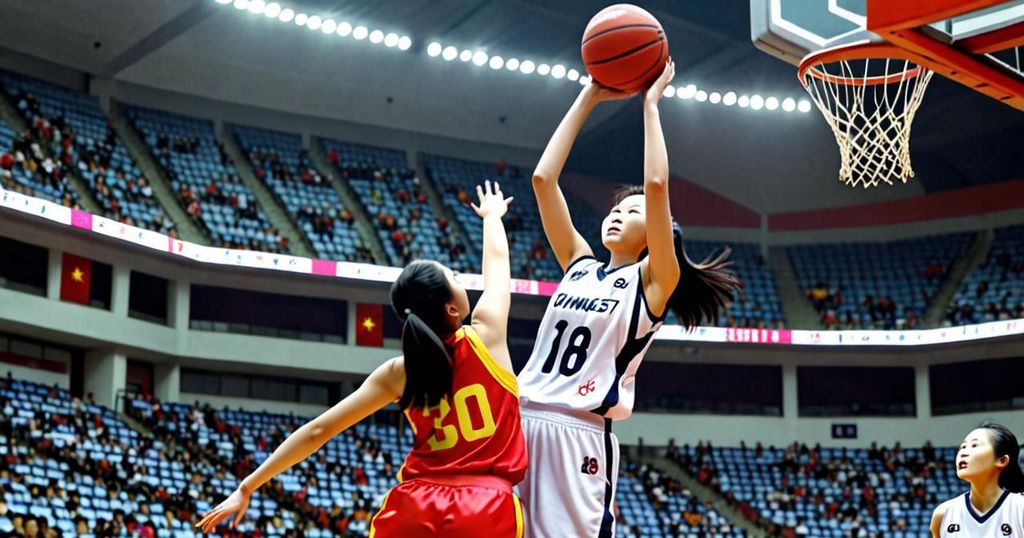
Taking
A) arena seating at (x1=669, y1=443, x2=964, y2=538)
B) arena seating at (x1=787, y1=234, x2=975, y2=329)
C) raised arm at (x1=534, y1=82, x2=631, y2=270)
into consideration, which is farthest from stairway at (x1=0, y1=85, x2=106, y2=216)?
raised arm at (x1=534, y1=82, x2=631, y2=270)

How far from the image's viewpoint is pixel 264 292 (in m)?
24.8

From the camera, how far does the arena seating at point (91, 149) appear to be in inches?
877

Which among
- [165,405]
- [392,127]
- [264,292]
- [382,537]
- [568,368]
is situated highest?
[392,127]

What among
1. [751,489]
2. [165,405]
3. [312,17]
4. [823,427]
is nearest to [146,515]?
[165,405]

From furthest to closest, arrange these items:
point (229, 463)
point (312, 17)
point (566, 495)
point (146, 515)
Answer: point (312, 17) → point (229, 463) → point (146, 515) → point (566, 495)

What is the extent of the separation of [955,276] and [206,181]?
16.0 meters

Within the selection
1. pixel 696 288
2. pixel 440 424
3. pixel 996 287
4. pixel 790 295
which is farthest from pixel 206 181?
pixel 440 424

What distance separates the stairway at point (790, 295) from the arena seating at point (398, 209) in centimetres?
705

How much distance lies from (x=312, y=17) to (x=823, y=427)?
45.1 feet

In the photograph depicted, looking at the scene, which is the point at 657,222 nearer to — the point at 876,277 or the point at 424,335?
the point at 424,335

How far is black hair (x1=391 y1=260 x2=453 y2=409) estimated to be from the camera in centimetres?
396

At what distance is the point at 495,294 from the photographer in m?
4.30

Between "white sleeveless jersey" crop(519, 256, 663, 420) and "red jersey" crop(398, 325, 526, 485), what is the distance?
44 cm

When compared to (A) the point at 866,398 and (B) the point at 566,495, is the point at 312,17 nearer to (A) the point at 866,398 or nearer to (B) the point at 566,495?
(A) the point at 866,398
